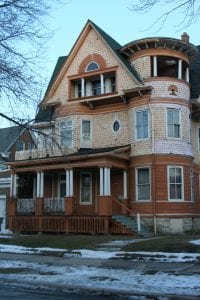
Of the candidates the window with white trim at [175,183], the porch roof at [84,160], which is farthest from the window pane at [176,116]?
the porch roof at [84,160]

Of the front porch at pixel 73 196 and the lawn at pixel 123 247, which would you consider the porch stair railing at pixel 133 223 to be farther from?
the lawn at pixel 123 247

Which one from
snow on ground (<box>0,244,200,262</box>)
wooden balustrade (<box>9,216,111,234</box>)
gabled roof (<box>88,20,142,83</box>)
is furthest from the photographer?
gabled roof (<box>88,20,142,83</box>)

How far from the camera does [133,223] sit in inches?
1026

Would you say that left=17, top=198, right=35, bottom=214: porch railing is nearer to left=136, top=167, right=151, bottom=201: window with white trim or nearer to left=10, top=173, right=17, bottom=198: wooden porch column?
left=10, top=173, right=17, bottom=198: wooden porch column

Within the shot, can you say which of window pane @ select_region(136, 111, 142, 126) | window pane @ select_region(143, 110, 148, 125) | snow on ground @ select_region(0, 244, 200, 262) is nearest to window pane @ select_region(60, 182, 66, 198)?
window pane @ select_region(136, 111, 142, 126)

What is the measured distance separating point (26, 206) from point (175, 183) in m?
9.22

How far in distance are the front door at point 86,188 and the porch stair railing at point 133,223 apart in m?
2.96

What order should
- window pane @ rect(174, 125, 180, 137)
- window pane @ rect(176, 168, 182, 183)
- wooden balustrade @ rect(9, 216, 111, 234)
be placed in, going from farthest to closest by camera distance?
window pane @ rect(174, 125, 180, 137)
window pane @ rect(176, 168, 182, 183)
wooden balustrade @ rect(9, 216, 111, 234)

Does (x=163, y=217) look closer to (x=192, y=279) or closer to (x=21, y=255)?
(x=21, y=255)

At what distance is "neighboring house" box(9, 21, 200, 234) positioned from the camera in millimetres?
26438

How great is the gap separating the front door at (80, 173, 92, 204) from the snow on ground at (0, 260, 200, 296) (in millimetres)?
14493

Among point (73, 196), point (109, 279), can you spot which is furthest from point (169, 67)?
point (109, 279)

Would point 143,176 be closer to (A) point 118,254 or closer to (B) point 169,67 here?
(B) point 169,67

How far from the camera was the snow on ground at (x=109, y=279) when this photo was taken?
10.6 m
